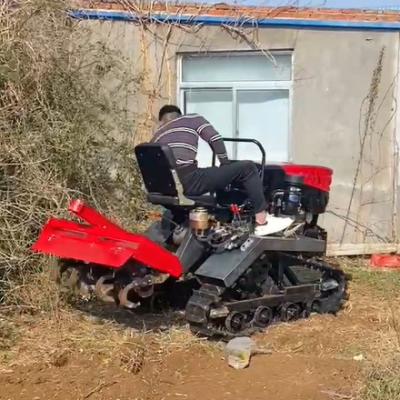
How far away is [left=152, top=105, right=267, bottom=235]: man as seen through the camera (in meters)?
6.70

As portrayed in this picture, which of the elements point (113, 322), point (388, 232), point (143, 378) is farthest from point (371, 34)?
point (143, 378)

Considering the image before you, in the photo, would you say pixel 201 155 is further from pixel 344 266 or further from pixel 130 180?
pixel 344 266

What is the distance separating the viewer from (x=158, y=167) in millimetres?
6699

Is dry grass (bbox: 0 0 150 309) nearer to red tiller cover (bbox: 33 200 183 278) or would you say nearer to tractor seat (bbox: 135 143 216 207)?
red tiller cover (bbox: 33 200 183 278)

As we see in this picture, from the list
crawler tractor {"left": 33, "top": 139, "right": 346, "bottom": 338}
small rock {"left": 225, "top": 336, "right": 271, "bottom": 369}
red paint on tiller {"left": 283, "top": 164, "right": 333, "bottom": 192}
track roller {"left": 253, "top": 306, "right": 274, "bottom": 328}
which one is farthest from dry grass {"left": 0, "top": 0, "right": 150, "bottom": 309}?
red paint on tiller {"left": 283, "top": 164, "right": 333, "bottom": 192}

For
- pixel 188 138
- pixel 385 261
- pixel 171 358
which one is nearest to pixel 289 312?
pixel 171 358

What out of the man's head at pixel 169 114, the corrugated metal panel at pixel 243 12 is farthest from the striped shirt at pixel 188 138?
the corrugated metal panel at pixel 243 12

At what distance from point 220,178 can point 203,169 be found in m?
0.17

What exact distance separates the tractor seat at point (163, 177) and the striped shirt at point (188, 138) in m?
0.14

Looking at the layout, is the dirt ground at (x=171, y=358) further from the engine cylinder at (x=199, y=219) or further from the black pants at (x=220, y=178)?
the black pants at (x=220, y=178)

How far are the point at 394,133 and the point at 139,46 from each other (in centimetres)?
364

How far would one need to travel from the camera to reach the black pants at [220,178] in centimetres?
669

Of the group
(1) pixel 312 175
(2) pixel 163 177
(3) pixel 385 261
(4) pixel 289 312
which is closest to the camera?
(2) pixel 163 177

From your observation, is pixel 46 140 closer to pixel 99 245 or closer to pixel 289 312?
pixel 99 245
